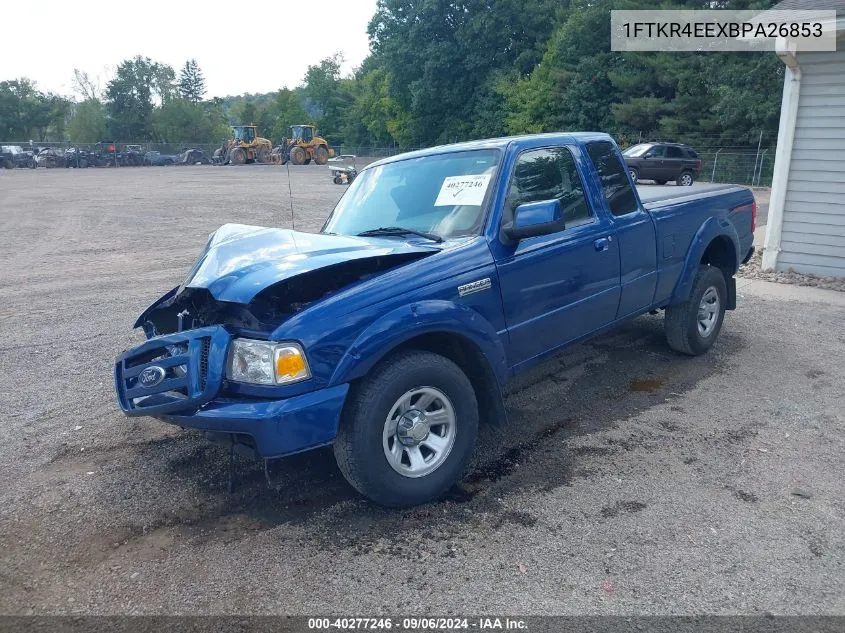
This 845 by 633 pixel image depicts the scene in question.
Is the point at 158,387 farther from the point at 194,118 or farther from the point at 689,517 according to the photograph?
the point at 194,118

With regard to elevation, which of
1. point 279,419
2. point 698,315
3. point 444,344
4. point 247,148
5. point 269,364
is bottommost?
point 698,315

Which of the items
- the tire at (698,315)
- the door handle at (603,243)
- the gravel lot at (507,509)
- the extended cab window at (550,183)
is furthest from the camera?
the tire at (698,315)

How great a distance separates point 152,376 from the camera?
3.31 meters

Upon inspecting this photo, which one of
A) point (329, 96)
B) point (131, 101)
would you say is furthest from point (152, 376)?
point (131, 101)

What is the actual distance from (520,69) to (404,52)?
10.3 m

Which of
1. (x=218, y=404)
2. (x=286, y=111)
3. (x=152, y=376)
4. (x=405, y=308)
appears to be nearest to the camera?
(x=218, y=404)

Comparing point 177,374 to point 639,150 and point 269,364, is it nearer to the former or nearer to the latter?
point 269,364

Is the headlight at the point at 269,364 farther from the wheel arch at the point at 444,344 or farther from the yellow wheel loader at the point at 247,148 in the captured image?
the yellow wheel loader at the point at 247,148

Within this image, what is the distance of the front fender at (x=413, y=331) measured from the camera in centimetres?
323

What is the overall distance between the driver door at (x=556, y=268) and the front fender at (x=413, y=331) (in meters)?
0.28

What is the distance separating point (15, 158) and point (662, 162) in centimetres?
5198

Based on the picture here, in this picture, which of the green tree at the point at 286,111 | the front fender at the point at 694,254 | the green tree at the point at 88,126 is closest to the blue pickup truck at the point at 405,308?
the front fender at the point at 694,254

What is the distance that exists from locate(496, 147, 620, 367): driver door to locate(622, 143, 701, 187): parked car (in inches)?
902

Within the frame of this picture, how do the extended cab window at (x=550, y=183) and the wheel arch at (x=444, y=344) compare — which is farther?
the extended cab window at (x=550, y=183)
